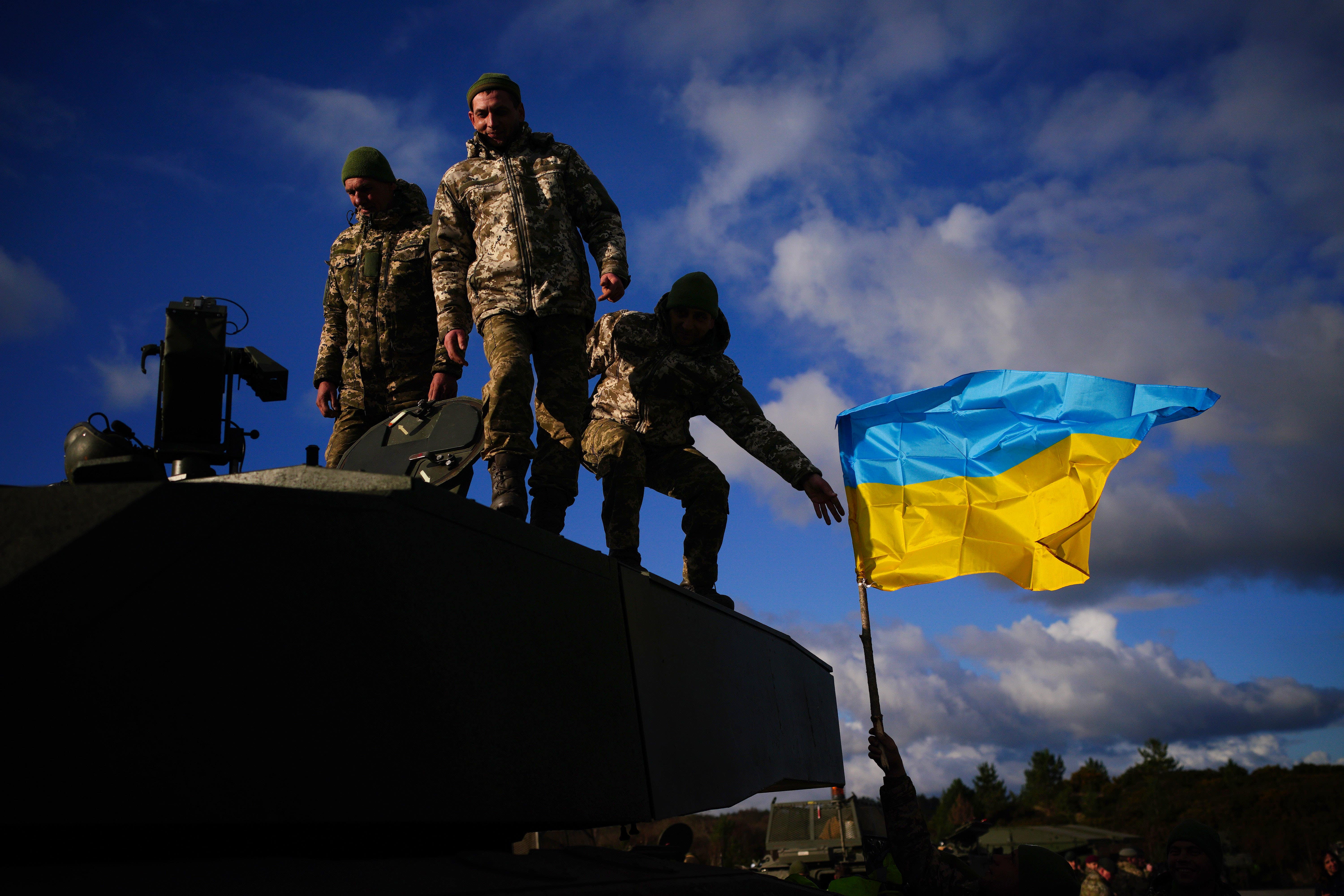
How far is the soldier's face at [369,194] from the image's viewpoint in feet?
16.8

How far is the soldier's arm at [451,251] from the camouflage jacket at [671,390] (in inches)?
26.9

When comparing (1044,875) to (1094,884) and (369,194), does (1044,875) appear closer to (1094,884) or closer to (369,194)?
(369,194)

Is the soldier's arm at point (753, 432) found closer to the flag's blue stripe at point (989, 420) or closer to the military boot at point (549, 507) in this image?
the flag's blue stripe at point (989, 420)

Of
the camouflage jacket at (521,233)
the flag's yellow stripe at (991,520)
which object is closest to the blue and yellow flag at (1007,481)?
the flag's yellow stripe at (991,520)

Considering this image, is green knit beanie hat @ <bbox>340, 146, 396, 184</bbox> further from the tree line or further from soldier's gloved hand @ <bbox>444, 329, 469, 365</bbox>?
the tree line

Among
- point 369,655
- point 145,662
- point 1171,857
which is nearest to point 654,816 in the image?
point 369,655

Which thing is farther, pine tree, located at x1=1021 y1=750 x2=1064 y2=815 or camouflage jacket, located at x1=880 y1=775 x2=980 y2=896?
pine tree, located at x1=1021 y1=750 x2=1064 y2=815

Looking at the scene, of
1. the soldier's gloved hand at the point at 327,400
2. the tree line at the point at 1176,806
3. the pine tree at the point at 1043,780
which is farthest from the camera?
the pine tree at the point at 1043,780

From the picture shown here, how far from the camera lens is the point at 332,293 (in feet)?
18.1

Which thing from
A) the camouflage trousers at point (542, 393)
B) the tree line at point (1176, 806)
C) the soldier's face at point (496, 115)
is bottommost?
the tree line at point (1176, 806)

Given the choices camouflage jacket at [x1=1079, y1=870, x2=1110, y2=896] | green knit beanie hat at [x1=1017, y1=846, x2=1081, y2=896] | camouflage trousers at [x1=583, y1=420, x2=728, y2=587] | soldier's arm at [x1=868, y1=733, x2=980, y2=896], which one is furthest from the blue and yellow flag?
camouflage jacket at [x1=1079, y1=870, x2=1110, y2=896]

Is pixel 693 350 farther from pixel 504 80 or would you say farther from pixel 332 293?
pixel 332 293

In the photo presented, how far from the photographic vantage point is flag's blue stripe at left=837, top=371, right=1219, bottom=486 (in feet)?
16.5

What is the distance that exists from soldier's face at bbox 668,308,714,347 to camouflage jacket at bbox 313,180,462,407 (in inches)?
48.9
